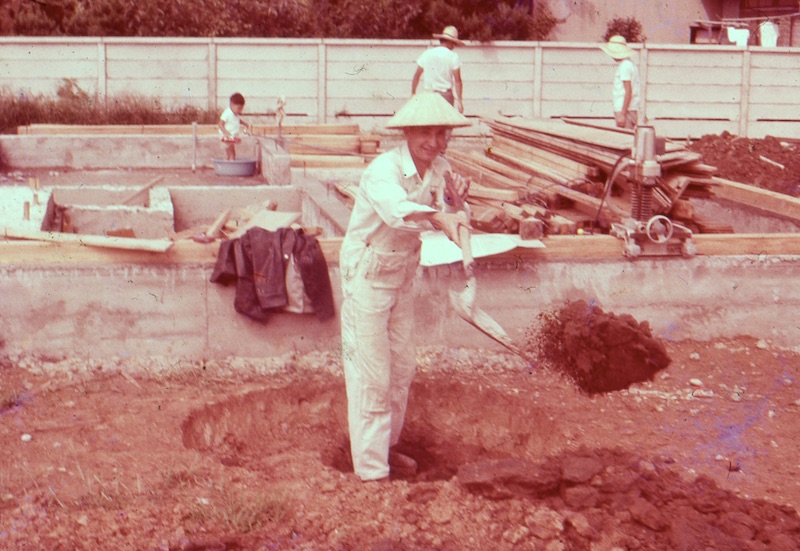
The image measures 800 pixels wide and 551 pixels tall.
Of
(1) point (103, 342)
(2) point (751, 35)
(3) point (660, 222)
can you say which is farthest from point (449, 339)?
(2) point (751, 35)

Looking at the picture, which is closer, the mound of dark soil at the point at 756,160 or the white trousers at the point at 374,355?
the white trousers at the point at 374,355

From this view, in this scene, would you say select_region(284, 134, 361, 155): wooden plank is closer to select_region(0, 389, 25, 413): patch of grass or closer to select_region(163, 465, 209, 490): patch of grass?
select_region(0, 389, 25, 413): patch of grass

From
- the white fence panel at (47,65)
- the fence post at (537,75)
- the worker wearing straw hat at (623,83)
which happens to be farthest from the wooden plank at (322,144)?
the fence post at (537,75)

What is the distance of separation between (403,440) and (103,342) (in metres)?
2.27

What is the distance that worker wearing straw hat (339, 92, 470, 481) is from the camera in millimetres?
5523

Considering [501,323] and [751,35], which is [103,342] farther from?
[751,35]

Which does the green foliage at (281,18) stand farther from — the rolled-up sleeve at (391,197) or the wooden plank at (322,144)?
the rolled-up sleeve at (391,197)

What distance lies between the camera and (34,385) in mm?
7387

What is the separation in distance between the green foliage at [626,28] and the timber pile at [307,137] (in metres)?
11.2

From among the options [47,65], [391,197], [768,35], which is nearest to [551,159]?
[391,197]

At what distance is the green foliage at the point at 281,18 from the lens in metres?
22.5

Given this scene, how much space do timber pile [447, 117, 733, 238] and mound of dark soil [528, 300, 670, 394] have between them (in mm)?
693

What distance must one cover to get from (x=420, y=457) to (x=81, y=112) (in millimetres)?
13472

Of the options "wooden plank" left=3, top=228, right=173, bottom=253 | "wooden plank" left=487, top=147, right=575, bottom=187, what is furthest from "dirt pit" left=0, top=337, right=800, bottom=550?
"wooden plank" left=487, top=147, right=575, bottom=187
